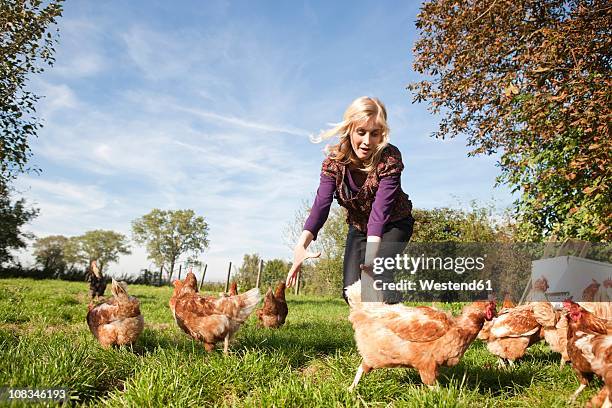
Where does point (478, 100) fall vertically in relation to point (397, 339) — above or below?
above

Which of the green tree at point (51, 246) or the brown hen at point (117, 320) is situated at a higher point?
the green tree at point (51, 246)

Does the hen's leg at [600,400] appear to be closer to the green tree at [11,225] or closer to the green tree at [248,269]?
the green tree at [248,269]

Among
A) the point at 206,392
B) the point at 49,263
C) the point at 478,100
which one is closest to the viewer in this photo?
the point at 206,392

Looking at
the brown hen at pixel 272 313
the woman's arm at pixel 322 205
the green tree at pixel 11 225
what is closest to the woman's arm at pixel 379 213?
the woman's arm at pixel 322 205

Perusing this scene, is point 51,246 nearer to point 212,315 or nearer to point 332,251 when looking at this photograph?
point 332,251

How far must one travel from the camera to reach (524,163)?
26.9 ft

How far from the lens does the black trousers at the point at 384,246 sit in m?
3.52

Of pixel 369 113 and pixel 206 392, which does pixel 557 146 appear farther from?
pixel 206 392

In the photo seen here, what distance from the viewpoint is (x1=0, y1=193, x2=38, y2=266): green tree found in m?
30.0

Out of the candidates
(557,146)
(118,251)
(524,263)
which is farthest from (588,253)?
(118,251)

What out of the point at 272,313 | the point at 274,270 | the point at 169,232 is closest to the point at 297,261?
the point at 272,313

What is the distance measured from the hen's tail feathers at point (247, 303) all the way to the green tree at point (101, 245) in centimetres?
5981

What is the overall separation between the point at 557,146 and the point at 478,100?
2.67 m

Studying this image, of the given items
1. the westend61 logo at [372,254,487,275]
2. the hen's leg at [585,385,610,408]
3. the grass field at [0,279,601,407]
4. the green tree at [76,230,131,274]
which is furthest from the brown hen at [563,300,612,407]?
the green tree at [76,230,131,274]
